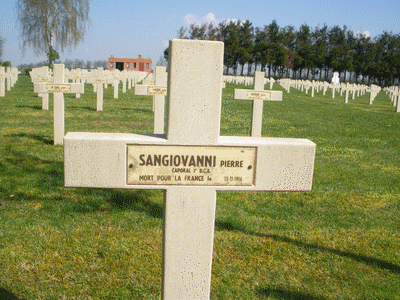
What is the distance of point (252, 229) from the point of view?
4.11 m

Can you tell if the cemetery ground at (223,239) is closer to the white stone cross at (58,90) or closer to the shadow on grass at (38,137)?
the white stone cross at (58,90)

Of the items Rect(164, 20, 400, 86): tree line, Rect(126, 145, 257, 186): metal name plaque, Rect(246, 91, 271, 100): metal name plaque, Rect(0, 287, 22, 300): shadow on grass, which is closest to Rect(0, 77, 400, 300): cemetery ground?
Rect(0, 287, 22, 300): shadow on grass

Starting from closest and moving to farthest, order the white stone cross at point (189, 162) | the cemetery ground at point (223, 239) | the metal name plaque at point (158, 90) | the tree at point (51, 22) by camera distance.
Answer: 1. the white stone cross at point (189, 162)
2. the cemetery ground at point (223, 239)
3. the metal name plaque at point (158, 90)
4. the tree at point (51, 22)

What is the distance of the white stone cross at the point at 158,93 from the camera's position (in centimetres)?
768

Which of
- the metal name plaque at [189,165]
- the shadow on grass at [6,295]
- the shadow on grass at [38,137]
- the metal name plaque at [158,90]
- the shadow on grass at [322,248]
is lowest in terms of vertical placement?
the shadow on grass at [6,295]

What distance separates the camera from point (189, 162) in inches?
79.4

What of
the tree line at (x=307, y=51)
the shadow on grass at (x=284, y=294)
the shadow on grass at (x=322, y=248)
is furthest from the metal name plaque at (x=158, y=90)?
the tree line at (x=307, y=51)

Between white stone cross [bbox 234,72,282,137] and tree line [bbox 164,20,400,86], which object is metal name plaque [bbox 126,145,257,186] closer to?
white stone cross [bbox 234,72,282,137]

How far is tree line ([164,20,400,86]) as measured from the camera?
73625 mm

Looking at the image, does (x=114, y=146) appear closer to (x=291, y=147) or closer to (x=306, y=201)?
(x=291, y=147)

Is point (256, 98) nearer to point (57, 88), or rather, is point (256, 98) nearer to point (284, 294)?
point (57, 88)

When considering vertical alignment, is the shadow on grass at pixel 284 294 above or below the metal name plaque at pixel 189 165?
below

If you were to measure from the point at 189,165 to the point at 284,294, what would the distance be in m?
1.54

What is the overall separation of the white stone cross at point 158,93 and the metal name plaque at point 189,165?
5.73m
